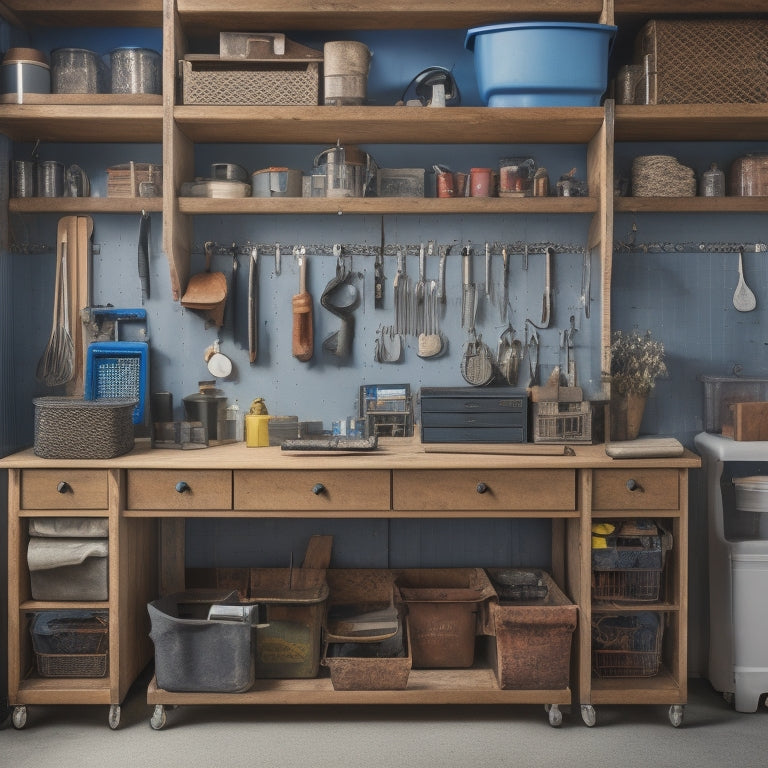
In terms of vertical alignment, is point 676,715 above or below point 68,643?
below

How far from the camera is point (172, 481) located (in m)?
3.12

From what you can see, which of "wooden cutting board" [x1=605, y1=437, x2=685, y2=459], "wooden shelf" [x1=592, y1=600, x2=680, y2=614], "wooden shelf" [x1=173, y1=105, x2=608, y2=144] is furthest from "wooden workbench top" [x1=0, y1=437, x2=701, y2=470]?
"wooden shelf" [x1=173, y1=105, x2=608, y2=144]

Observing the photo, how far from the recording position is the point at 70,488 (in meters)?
3.10

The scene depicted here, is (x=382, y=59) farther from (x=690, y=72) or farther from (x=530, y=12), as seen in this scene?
(x=690, y=72)

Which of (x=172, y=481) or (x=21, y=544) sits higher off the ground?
(x=172, y=481)

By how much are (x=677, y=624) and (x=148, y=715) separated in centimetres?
192

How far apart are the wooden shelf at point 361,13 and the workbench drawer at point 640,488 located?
1.70 metres

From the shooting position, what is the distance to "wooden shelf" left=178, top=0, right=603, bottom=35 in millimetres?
3281

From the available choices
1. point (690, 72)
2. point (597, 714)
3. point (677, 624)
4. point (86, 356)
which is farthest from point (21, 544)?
point (690, 72)

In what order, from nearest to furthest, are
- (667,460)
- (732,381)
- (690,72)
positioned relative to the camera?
(667,460)
(690,72)
(732,381)

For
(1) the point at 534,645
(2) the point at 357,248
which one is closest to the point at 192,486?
(2) the point at 357,248

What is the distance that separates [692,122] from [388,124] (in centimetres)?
114

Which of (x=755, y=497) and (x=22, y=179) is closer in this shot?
(x=755, y=497)

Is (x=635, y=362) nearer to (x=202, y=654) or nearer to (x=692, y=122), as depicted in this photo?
(x=692, y=122)
